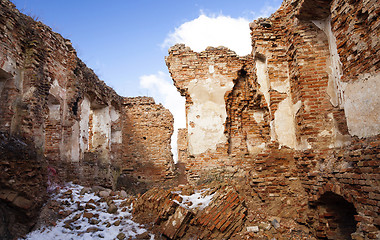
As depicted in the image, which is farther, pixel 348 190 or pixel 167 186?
pixel 167 186

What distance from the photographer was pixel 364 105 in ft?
11.9

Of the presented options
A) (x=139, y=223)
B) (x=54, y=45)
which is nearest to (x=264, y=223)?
(x=139, y=223)

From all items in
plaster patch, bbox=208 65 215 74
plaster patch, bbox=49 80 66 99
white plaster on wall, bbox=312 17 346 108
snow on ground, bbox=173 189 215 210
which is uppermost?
plaster patch, bbox=208 65 215 74

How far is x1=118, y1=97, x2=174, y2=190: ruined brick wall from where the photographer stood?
42.7ft

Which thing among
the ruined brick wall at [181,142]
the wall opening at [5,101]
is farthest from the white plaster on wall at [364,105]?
the ruined brick wall at [181,142]

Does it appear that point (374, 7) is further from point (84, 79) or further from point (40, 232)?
point (84, 79)

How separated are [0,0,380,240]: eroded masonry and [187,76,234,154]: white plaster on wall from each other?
35 millimetres

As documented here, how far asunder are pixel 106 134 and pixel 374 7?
11.2m

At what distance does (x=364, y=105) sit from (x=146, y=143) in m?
10.9

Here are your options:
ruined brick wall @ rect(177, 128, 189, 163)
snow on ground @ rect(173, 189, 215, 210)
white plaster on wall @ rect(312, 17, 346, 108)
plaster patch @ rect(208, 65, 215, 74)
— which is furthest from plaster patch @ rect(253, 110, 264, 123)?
ruined brick wall @ rect(177, 128, 189, 163)

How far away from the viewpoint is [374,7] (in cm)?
335

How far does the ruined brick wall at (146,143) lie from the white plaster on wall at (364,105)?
10015 mm

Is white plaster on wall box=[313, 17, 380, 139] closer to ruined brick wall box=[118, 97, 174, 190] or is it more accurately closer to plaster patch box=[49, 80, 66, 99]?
plaster patch box=[49, 80, 66, 99]

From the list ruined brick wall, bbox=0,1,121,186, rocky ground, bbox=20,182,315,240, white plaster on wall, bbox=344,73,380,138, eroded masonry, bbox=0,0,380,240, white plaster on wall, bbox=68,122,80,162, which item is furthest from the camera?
white plaster on wall, bbox=68,122,80,162
